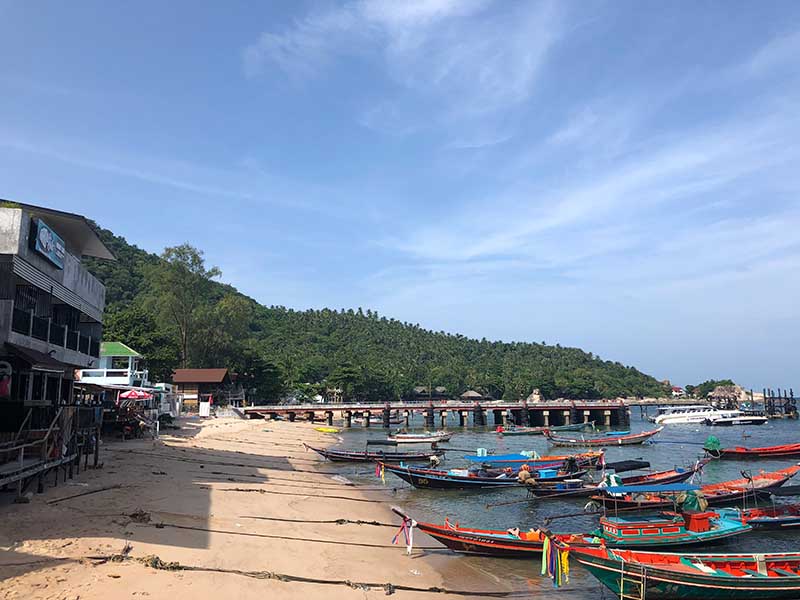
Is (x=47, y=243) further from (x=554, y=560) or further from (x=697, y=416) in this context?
(x=697, y=416)

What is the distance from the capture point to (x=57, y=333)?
76.2 ft

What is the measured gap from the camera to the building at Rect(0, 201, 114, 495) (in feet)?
57.7

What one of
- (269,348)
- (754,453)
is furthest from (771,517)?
(269,348)

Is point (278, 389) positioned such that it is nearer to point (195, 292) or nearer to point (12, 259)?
point (195, 292)

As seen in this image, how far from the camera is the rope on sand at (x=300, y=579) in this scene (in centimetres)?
1240

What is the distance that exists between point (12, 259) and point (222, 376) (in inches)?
2167

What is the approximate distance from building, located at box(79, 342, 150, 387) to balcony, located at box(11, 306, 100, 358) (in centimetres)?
1991

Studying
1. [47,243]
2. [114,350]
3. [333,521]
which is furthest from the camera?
[114,350]

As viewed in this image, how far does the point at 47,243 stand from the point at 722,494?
98.8 feet

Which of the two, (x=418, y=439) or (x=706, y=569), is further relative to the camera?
(x=418, y=439)

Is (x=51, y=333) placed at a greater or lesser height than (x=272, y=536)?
greater

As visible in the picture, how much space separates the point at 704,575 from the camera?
13680 millimetres

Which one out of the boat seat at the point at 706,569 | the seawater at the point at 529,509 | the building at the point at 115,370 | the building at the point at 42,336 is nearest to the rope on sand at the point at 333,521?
the seawater at the point at 529,509

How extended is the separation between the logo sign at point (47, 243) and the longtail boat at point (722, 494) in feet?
75.4
